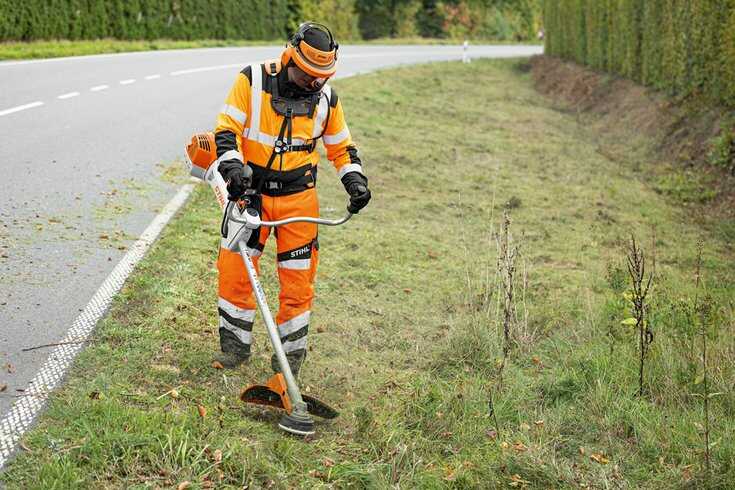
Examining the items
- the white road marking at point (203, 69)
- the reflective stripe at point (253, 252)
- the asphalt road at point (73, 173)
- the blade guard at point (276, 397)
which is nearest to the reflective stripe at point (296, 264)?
the reflective stripe at point (253, 252)

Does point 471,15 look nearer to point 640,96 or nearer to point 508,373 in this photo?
point 640,96

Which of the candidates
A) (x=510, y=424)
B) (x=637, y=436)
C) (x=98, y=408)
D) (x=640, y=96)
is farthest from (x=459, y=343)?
(x=640, y=96)

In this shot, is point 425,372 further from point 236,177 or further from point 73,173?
point 73,173

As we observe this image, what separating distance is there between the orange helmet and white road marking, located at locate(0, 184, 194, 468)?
6.48ft

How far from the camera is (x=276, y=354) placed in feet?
15.1

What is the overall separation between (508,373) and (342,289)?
6.11 ft

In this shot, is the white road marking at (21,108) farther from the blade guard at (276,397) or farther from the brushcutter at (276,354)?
the blade guard at (276,397)

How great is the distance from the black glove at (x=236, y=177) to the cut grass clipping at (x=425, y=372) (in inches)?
42.5

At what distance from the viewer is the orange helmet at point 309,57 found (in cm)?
473

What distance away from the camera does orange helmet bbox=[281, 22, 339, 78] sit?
473cm

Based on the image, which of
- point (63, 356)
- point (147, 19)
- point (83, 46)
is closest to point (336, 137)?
point (63, 356)

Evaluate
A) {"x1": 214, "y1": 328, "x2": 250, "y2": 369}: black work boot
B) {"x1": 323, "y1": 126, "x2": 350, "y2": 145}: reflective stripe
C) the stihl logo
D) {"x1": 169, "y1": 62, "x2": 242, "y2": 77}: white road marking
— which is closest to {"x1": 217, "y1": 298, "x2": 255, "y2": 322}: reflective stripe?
{"x1": 214, "y1": 328, "x2": 250, "y2": 369}: black work boot

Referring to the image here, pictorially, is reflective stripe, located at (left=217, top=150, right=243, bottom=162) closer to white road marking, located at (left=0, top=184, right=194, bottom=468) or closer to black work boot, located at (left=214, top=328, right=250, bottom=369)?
black work boot, located at (left=214, top=328, right=250, bottom=369)

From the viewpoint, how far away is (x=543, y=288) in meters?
7.39
